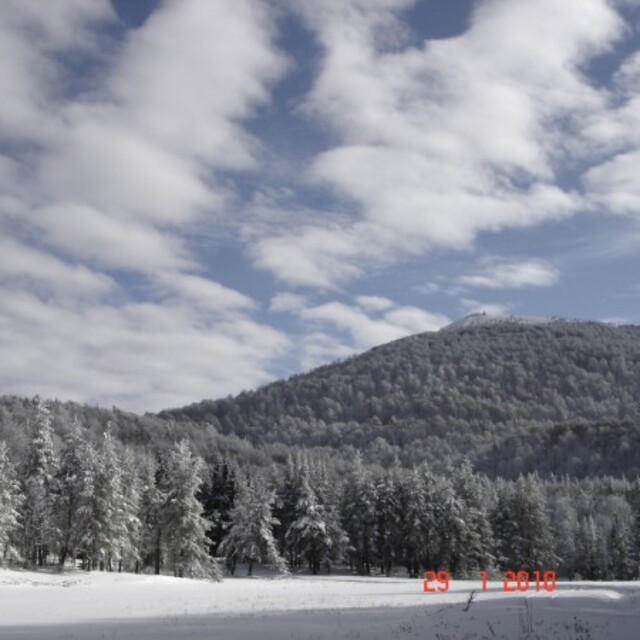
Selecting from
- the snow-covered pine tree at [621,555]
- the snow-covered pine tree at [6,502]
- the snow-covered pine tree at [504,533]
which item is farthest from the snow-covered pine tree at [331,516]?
the snow-covered pine tree at [621,555]

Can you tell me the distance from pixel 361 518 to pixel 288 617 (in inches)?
2335

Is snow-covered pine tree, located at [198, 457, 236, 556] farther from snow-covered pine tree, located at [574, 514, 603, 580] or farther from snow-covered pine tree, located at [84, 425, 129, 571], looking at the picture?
snow-covered pine tree, located at [574, 514, 603, 580]

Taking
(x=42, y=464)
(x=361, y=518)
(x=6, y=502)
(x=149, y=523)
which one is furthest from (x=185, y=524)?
(x=361, y=518)

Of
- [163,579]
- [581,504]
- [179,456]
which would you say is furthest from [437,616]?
[581,504]

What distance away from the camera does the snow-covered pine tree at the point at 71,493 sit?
64.2 metres

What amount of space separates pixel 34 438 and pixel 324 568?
3879 centimetres

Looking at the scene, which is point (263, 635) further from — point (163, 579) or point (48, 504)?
point (48, 504)

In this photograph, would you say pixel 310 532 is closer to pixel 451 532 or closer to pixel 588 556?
pixel 451 532

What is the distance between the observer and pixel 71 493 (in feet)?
213

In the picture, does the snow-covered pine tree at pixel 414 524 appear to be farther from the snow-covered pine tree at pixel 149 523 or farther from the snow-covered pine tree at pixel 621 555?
the snow-covered pine tree at pixel 621 555

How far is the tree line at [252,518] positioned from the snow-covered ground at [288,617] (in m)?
18.7

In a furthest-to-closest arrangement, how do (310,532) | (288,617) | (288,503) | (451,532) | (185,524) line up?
1. (288,503)
2. (310,532)
3. (451,532)
4. (185,524)
5. (288,617)

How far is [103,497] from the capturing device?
6512 centimetres

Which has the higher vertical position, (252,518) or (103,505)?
(103,505)
